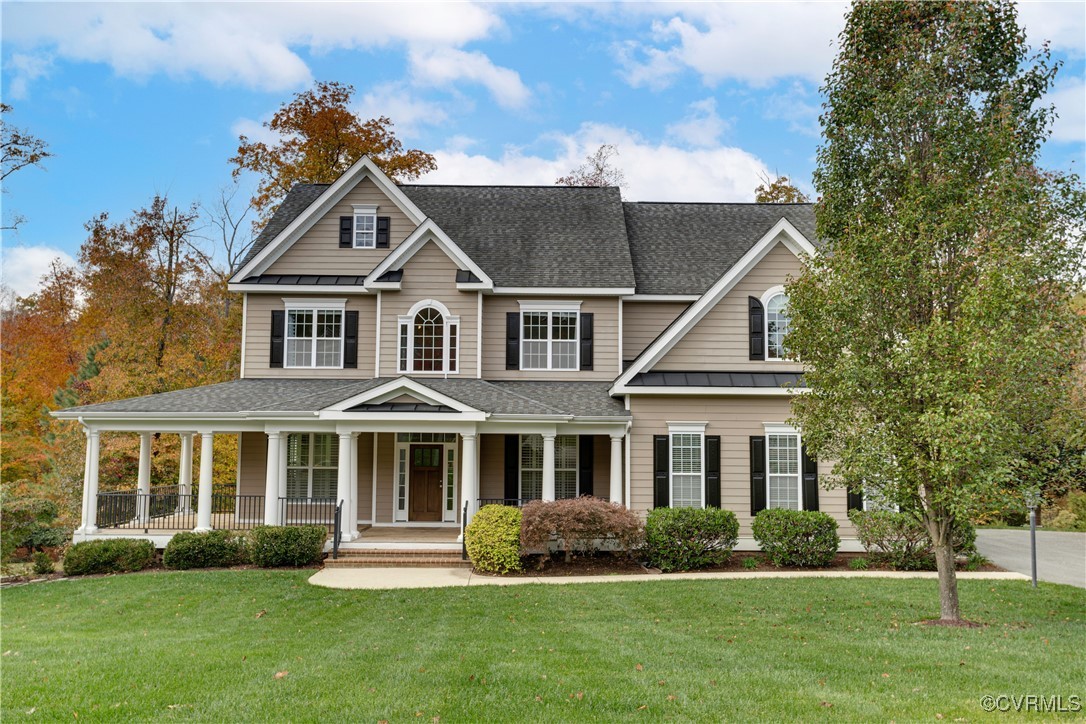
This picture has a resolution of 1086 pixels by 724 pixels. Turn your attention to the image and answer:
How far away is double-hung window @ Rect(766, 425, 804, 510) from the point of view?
666 inches

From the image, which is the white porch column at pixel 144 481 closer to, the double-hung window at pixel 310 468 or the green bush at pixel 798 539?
the double-hung window at pixel 310 468

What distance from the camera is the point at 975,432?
9281 millimetres

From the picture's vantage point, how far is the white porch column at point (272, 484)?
1673 centimetres

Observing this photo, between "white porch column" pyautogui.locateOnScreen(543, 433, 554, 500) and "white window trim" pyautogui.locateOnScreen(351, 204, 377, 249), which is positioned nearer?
"white porch column" pyautogui.locateOnScreen(543, 433, 554, 500)

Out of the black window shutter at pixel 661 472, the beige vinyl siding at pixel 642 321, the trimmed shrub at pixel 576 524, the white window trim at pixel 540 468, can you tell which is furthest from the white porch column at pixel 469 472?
the beige vinyl siding at pixel 642 321

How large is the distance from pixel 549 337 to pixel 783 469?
22.7 feet

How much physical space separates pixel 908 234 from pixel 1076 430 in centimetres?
339

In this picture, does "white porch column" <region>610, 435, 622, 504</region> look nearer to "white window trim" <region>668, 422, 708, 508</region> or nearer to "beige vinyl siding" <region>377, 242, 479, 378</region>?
"white window trim" <region>668, 422, 708, 508</region>

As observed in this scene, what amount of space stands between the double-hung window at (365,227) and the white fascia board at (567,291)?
151 inches

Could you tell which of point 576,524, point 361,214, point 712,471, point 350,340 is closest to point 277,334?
point 350,340

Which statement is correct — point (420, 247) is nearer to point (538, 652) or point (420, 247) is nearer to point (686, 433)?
point (686, 433)

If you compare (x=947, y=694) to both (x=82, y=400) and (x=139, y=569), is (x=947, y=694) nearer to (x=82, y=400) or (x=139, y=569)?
(x=139, y=569)

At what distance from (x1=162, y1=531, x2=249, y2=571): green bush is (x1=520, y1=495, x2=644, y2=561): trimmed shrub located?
6392 millimetres

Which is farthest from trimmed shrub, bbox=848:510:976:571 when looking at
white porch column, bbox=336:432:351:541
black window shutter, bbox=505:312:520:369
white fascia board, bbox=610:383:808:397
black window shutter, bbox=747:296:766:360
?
white porch column, bbox=336:432:351:541
